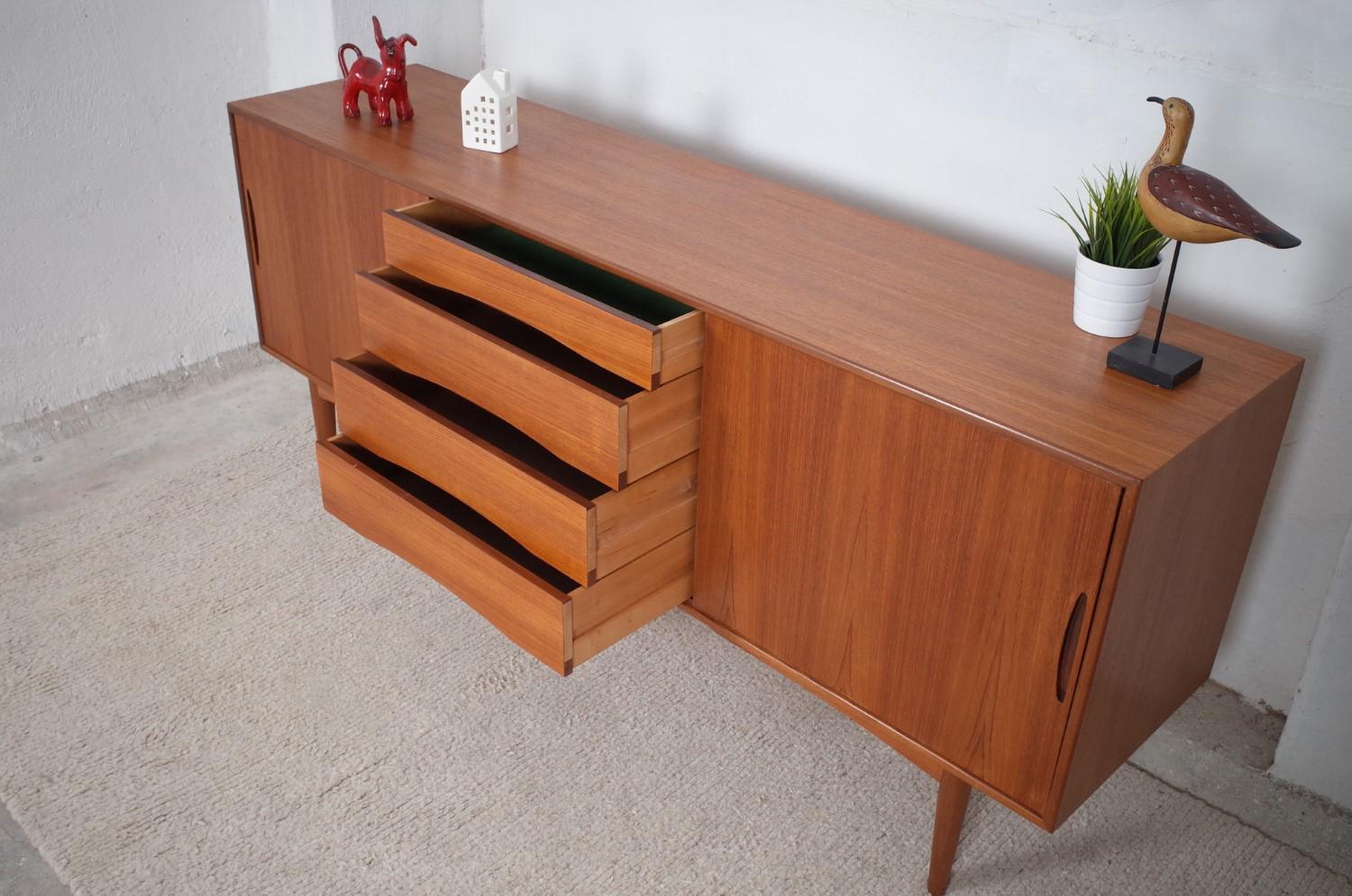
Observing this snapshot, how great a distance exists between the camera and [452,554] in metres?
1.60

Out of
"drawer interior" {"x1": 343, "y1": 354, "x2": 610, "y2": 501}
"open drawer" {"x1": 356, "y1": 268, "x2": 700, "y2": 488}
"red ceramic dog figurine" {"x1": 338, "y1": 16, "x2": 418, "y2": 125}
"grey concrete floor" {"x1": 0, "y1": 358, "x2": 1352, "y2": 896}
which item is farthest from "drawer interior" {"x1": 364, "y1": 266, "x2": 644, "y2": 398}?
"grey concrete floor" {"x1": 0, "y1": 358, "x2": 1352, "y2": 896}

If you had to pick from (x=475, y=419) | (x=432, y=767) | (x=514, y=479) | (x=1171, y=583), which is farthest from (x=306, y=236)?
(x=1171, y=583)

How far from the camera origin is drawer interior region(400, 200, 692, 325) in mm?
1695

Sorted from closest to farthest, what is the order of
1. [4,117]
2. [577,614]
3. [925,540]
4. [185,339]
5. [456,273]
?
[925,540], [577,614], [456,273], [4,117], [185,339]

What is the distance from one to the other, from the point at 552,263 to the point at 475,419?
248mm

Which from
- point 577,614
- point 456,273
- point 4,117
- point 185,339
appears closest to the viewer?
point 577,614

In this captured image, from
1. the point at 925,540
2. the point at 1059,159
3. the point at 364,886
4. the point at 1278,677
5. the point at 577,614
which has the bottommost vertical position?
the point at 364,886

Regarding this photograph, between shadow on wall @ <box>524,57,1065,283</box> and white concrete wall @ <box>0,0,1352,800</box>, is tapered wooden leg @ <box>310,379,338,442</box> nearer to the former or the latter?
white concrete wall @ <box>0,0,1352,800</box>

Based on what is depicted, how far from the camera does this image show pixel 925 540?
1.36m

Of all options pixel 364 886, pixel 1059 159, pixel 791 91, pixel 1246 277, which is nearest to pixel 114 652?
pixel 364 886

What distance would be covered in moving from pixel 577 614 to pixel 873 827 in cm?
51

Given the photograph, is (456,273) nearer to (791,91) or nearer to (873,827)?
(791,91)

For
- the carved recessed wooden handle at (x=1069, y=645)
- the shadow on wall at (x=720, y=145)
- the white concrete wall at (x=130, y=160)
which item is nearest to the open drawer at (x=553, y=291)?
the shadow on wall at (x=720, y=145)

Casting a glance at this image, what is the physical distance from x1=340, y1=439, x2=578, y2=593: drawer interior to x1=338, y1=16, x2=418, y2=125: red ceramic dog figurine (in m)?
0.58
